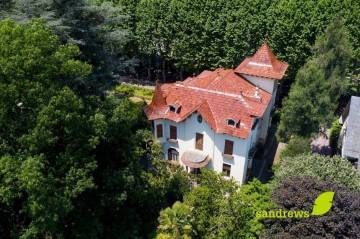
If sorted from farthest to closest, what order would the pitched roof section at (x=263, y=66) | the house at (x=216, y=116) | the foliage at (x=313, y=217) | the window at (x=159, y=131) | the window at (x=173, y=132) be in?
1. the pitched roof section at (x=263, y=66)
2. the window at (x=159, y=131)
3. the window at (x=173, y=132)
4. the house at (x=216, y=116)
5. the foliage at (x=313, y=217)

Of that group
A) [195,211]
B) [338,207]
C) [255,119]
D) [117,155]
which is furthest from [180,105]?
[338,207]

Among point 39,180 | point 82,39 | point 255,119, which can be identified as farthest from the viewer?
point 255,119

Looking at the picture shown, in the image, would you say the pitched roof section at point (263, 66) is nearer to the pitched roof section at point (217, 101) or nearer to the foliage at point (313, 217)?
the pitched roof section at point (217, 101)

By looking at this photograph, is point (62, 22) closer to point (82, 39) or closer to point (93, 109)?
point (82, 39)

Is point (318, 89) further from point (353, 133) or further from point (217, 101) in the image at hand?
point (217, 101)

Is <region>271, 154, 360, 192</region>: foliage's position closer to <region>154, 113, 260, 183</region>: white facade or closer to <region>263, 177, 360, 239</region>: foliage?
<region>263, 177, 360, 239</region>: foliage

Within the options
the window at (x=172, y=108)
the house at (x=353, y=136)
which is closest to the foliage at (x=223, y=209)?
the window at (x=172, y=108)
